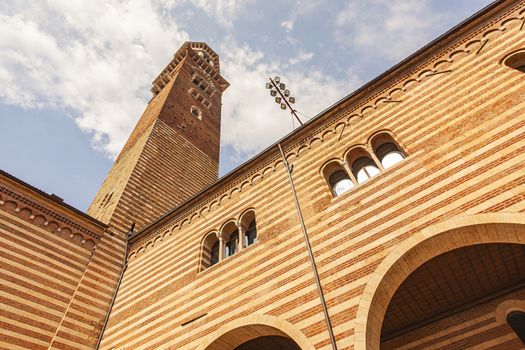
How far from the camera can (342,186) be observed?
8.23 meters

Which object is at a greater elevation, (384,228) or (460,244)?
(384,228)

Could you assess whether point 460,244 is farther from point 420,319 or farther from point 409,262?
point 420,319

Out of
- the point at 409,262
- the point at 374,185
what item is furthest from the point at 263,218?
the point at 409,262

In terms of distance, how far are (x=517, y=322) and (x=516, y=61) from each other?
5.16 meters

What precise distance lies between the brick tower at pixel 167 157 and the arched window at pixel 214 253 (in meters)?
4.51

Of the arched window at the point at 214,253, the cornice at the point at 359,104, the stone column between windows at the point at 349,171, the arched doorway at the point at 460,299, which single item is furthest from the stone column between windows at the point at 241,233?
the arched doorway at the point at 460,299

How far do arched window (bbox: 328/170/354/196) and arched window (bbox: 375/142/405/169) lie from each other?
831 millimetres

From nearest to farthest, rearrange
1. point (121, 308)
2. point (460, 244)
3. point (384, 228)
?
point (460, 244) < point (384, 228) < point (121, 308)

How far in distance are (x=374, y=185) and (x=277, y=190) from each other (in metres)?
2.64

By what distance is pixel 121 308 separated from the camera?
9.94m

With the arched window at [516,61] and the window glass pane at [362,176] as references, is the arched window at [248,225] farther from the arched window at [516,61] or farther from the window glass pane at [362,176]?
Answer: the arched window at [516,61]

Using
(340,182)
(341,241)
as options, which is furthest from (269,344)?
(340,182)

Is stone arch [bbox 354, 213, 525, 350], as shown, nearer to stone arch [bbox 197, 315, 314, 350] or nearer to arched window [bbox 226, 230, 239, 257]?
stone arch [bbox 197, 315, 314, 350]

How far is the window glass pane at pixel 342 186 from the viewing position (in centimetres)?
A: 805
